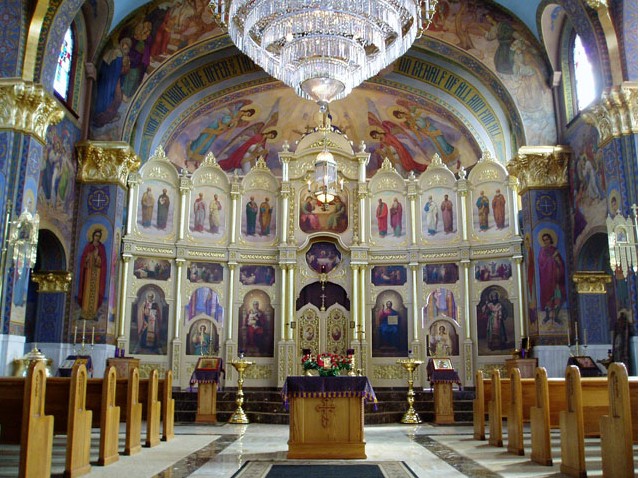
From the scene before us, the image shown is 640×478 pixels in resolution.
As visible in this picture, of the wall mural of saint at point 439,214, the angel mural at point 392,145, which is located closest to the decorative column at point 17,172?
the wall mural of saint at point 439,214

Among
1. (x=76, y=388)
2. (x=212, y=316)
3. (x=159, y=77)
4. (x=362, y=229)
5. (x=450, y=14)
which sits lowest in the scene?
(x=76, y=388)

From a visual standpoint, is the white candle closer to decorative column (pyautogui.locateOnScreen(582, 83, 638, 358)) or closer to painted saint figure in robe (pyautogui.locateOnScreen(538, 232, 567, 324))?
painted saint figure in robe (pyautogui.locateOnScreen(538, 232, 567, 324))

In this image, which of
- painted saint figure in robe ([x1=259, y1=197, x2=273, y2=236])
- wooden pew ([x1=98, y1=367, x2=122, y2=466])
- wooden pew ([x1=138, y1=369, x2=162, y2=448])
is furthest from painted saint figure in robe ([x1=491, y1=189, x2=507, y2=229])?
wooden pew ([x1=98, y1=367, x2=122, y2=466])

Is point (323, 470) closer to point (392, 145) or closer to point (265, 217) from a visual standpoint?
point (265, 217)

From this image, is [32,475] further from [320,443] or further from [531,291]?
[531,291]

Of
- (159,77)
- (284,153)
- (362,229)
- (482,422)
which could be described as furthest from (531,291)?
(159,77)

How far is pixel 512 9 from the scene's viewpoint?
56.1ft

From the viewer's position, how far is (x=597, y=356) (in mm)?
15359

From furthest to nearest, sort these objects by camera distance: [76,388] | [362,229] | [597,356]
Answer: [362,229], [597,356], [76,388]

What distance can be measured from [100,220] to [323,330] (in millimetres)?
6731

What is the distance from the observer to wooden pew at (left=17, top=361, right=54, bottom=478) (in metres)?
6.16

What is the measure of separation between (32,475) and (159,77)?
Result: 547 inches

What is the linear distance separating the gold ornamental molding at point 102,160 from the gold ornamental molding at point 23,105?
3673 millimetres

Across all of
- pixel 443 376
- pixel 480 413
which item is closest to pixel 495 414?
pixel 480 413
